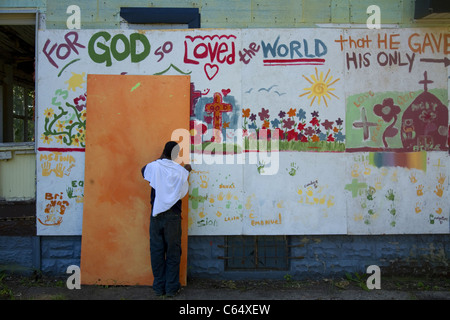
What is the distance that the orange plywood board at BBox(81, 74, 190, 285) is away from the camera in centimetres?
496

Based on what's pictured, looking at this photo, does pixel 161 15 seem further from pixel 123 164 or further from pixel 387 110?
pixel 387 110

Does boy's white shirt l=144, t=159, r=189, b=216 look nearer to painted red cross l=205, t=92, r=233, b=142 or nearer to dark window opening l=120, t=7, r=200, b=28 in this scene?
painted red cross l=205, t=92, r=233, b=142

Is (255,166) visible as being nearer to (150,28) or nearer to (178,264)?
(178,264)

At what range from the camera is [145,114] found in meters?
5.05

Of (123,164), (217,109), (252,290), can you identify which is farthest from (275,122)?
(252,290)

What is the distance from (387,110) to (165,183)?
3.36m

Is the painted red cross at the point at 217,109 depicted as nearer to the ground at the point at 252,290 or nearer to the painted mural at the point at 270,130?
the painted mural at the point at 270,130

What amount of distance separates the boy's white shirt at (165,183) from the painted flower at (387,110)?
2.99m

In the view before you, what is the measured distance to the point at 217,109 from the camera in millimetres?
5152

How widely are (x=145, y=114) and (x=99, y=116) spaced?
65 centimetres

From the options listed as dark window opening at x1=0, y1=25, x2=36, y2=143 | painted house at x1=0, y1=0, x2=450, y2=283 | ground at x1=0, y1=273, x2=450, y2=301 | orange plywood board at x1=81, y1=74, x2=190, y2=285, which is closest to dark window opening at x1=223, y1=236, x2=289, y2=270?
painted house at x1=0, y1=0, x2=450, y2=283

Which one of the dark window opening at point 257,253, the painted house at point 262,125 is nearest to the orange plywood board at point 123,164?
the painted house at point 262,125

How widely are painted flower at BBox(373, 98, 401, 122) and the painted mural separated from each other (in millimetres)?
15

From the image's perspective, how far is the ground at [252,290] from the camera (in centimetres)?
468
